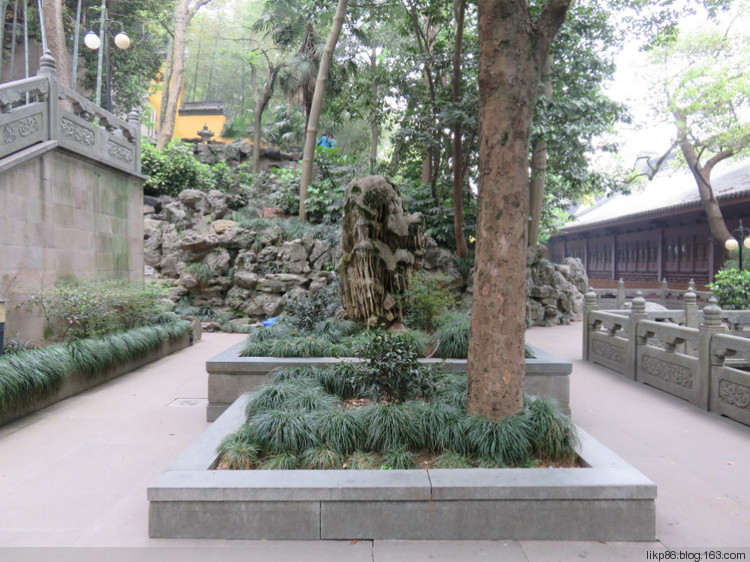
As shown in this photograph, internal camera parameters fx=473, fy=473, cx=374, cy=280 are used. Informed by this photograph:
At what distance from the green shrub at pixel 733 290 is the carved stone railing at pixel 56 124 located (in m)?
12.5

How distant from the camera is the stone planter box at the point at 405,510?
2723 millimetres

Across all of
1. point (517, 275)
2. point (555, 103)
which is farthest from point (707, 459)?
point (555, 103)

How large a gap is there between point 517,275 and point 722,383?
11.8 feet

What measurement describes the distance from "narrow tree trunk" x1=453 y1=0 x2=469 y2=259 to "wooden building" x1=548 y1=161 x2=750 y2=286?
27.5 ft

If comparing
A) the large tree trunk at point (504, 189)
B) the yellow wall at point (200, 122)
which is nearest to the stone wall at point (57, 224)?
the large tree trunk at point (504, 189)

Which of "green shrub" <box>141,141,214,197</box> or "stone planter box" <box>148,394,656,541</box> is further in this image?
"green shrub" <box>141,141,214,197</box>

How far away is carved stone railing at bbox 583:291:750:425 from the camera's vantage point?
5133mm

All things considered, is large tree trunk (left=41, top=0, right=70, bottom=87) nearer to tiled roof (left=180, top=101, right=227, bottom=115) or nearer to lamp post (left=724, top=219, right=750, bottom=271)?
tiled roof (left=180, top=101, right=227, bottom=115)

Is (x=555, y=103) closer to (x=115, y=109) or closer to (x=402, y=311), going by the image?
(x=402, y=311)

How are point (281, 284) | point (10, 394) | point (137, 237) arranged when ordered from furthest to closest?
1. point (281, 284)
2. point (137, 237)
3. point (10, 394)

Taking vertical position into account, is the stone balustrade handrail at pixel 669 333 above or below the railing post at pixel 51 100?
below

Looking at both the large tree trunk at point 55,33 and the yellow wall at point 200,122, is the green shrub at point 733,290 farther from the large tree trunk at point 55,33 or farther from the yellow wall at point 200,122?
the yellow wall at point 200,122

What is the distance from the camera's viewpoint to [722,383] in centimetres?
528

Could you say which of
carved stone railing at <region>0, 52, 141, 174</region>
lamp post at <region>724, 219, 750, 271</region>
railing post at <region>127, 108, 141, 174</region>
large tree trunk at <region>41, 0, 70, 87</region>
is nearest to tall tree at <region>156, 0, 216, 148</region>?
large tree trunk at <region>41, 0, 70, 87</region>
